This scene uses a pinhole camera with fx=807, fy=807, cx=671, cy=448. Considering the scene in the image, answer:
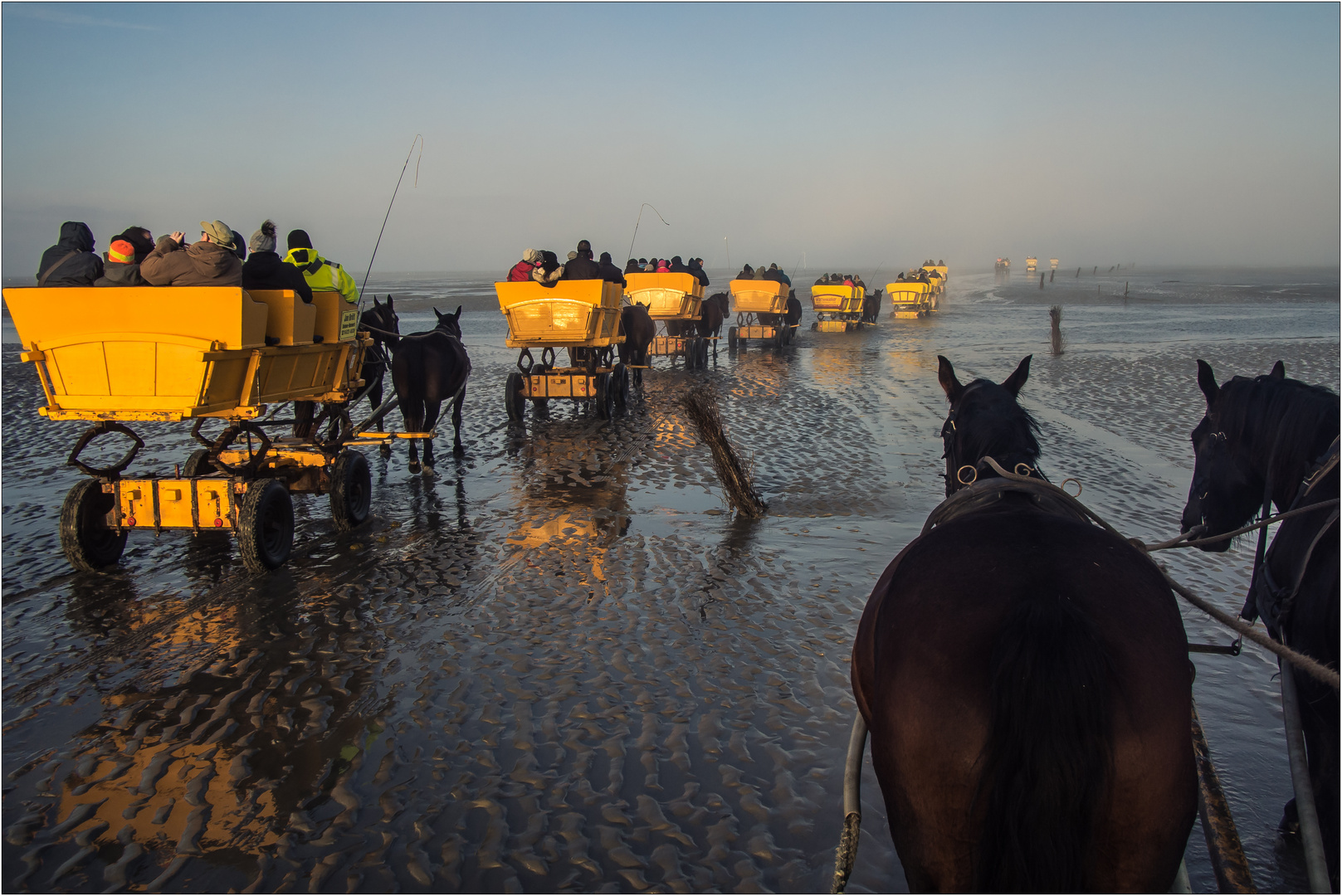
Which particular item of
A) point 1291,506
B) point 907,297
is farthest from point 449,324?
point 907,297

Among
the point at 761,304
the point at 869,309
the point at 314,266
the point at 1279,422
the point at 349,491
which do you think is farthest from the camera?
the point at 869,309

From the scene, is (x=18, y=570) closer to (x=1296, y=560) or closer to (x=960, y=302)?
(x=1296, y=560)

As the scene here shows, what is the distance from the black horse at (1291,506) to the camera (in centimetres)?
272

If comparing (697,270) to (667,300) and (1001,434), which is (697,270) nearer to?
(667,300)

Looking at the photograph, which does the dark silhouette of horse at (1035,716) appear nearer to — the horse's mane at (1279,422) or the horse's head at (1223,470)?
the horse's mane at (1279,422)

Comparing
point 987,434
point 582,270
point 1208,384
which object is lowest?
point 987,434

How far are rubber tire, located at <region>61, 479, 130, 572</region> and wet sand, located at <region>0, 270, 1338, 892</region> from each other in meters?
0.19

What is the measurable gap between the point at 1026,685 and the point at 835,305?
29.8 metres

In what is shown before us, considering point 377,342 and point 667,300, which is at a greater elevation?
point 667,300

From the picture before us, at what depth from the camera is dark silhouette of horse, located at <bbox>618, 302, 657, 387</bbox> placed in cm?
1608

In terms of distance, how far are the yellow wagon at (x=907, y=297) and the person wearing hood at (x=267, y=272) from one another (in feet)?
113

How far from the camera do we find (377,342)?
1050 centimetres

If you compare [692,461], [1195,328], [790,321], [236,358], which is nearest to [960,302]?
[1195,328]

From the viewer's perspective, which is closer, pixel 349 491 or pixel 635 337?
pixel 349 491
